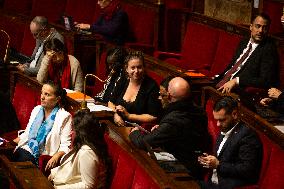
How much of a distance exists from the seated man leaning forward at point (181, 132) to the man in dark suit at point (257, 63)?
53 cm

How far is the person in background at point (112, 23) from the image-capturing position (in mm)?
3219

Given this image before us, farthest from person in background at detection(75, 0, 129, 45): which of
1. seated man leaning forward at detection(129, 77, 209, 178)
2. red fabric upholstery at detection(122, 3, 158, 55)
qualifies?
seated man leaning forward at detection(129, 77, 209, 178)

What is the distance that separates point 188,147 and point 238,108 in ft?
0.59

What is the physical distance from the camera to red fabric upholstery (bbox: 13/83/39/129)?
2445mm

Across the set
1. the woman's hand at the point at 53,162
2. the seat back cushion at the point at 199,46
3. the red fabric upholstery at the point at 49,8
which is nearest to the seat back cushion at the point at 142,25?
the seat back cushion at the point at 199,46

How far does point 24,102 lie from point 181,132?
94 centimetres

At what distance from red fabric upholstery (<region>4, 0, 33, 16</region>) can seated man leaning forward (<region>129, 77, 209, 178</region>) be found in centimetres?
241

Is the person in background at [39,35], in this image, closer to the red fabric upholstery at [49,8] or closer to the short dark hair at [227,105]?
the red fabric upholstery at [49,8]

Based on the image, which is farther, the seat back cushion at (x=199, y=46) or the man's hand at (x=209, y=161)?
the seat back cushion at (x=199, y=46)

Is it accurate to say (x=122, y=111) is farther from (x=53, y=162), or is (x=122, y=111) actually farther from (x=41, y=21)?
(x=41, y=21)

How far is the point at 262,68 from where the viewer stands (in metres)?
Answer: 2.34

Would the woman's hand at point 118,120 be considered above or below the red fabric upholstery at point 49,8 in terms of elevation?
below

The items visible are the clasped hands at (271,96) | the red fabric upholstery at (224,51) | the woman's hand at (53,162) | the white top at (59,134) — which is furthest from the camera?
the red fabric upholstery at (224,51)

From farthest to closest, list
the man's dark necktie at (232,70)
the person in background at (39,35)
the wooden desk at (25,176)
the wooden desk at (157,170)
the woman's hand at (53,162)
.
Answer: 1. the person in background at (39,35)
2. the man's dark necktie at (232,70)
3. the woman's hand at (53,162)
4. the wooden desk at (25,176)
5. the wooden desk at (157,170)
